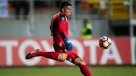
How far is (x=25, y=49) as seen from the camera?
2052cm

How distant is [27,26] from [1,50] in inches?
114

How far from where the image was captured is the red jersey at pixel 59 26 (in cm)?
1180

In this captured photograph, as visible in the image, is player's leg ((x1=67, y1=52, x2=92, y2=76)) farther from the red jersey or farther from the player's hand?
the red jersey

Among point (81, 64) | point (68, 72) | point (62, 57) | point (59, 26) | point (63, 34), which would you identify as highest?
point (59, 26)

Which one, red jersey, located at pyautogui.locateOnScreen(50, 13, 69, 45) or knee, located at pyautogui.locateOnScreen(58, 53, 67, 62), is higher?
red jersey, located at pyautogui.locateOnScreen(50, 13, 69, 45)

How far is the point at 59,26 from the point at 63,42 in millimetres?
460

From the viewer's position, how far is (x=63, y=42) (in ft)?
39.7

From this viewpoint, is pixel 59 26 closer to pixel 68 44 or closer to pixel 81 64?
pixel 68 44

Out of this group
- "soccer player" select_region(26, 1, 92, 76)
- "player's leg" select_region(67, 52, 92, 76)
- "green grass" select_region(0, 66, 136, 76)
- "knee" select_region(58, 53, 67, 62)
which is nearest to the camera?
"player's leg" select_region(67, 52, 92, 76)

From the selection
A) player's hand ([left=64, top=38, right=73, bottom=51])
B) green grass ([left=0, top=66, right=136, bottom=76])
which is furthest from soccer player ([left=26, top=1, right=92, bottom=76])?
green grass ([left=0, top=66, right=136, bottom=76])

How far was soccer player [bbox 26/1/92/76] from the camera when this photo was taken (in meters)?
11.7

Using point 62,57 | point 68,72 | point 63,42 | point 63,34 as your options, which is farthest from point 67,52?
point 68,72

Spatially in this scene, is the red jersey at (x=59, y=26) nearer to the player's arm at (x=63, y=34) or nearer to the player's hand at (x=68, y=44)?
the player's arm at (x=63, y=34)

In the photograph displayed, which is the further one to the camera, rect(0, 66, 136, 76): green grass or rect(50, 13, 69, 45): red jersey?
rect(0, 66, 136, 76): green grass
